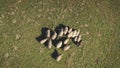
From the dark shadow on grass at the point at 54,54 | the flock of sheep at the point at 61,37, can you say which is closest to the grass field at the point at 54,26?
the dark shadow on grass at the point at 54,54

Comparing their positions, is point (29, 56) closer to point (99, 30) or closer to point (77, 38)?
point (77, 38)

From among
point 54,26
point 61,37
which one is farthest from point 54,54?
point 54,26

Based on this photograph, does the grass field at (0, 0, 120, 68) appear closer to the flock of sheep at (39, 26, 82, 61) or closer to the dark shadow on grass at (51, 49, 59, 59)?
the dark shadow on grass at (51, 49, 59, 59)

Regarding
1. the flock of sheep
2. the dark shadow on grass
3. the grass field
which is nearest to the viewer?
the grass field

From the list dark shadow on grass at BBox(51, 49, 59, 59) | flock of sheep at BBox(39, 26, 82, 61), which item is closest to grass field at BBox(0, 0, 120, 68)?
dark shadow on grass at BBox(51, 49, 59, 59)

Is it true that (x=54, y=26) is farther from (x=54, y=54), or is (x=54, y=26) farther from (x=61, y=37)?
(x=54, y=54)

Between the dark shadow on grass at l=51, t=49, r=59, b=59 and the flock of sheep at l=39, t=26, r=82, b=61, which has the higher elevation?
the flock of sheep at l=39, t=26, r=82, b=61

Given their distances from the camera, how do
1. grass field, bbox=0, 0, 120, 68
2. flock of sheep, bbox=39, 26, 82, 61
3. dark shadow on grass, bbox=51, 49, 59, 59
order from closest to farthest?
grass field, bbox=0, 0, 120, 68, dark shadow on grass, bbox=51, 49, 59, 59, flock of sheep, bbox=39, 26, 82, 61

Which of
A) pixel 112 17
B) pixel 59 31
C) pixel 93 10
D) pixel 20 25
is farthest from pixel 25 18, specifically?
pixel 112 17
